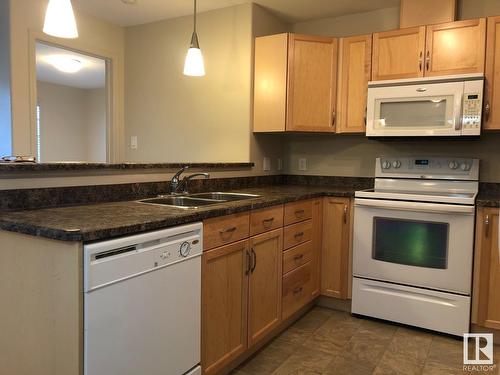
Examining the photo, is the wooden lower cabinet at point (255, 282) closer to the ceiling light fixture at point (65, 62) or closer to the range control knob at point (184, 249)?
the range control knob at point (184, 249)

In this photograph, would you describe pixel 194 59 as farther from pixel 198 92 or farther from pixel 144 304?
pixel 144 304

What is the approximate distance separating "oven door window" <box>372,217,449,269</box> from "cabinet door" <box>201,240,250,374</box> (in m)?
1.11

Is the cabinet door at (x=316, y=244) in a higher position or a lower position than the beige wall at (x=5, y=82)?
lower

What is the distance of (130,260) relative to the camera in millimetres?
1345

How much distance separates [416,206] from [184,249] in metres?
1.62

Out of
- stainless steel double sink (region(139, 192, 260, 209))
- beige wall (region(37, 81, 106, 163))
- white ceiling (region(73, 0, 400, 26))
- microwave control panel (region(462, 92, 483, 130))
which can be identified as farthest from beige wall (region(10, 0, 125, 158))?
beige wall (region(37, 81, 106, 163))

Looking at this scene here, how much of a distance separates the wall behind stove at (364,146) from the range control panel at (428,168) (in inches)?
4.3

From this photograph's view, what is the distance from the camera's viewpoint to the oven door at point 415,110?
260cm

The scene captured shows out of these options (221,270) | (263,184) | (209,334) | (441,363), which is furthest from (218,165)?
(441,363)

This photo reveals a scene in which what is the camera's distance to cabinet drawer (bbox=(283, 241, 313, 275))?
247 centimetres

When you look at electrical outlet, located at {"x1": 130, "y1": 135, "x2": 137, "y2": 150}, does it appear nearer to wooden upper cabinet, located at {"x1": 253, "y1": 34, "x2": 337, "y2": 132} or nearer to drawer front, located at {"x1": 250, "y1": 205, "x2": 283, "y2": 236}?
wooden upper cabinet, located at {"x1": 253, "y1": 34, "x2": 337, "y2": 132}

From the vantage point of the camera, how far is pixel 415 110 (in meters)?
2.75

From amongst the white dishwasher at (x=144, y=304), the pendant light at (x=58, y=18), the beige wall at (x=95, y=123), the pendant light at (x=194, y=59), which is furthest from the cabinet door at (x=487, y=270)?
the beige wall at (x=95, y=123)

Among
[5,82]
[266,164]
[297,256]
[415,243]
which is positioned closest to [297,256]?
[297,256]
